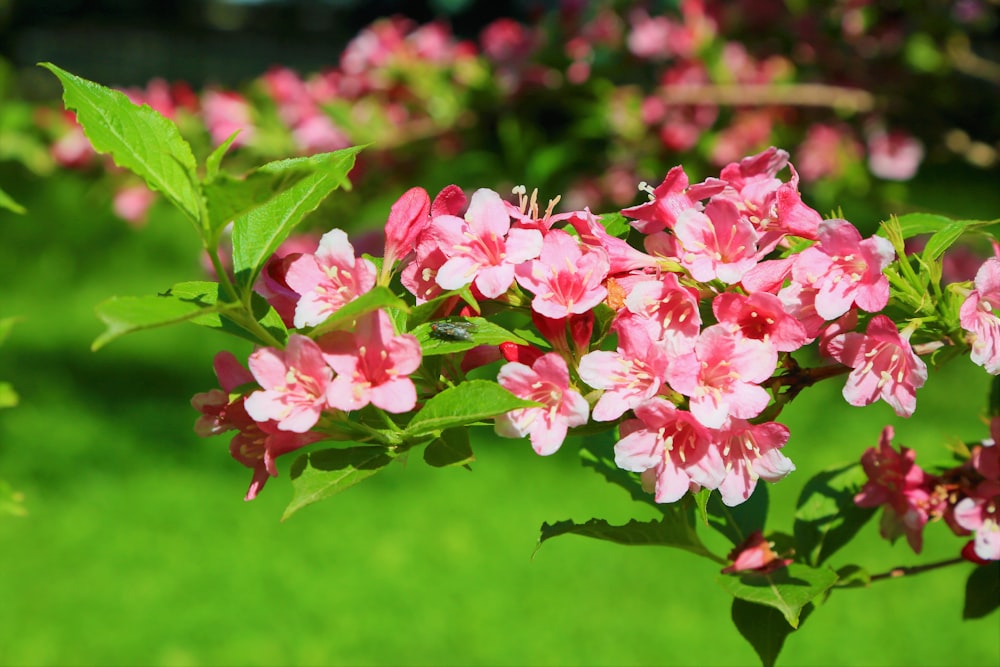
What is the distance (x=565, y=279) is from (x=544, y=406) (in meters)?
0.08

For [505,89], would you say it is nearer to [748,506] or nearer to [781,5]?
[781,5]

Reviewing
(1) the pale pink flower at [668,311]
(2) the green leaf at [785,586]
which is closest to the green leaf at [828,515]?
(2) the green leaf at [785,586]

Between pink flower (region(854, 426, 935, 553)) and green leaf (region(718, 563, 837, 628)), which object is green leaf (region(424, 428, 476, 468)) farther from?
pink flower (region(854, 426, 935, 553))

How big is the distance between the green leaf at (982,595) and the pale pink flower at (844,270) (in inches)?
16.2

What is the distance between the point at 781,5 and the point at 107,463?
8.31ft

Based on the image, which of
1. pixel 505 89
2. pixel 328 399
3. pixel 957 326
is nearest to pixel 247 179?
pixel 328 399

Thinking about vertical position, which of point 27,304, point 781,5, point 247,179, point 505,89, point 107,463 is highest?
point 247,179

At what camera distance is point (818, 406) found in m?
3.91

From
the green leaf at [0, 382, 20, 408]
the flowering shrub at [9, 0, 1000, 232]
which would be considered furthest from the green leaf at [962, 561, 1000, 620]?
the flowering shrub at [9, 0, 1000, 232]

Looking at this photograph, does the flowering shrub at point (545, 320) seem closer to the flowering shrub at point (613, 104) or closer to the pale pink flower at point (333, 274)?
the pale pink flower at point (333, 274)

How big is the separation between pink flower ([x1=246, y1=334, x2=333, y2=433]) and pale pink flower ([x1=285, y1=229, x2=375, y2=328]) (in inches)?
2.1

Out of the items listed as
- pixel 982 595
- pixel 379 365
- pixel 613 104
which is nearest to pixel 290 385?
pixel 379 365

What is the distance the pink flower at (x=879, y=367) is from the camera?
709mm

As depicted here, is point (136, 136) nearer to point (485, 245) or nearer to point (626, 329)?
point (485, 245)
